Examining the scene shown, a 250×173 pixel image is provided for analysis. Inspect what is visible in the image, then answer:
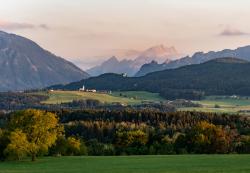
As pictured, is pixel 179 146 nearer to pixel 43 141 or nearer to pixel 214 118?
pixel 43 141

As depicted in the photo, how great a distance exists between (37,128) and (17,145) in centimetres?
459

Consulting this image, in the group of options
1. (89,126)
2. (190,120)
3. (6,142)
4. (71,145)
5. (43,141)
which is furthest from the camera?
(190,120)

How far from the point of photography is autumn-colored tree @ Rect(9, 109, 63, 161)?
94938mm

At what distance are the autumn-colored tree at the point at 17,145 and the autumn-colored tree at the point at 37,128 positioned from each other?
4.16 feet

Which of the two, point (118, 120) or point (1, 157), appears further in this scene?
point (118, 120)

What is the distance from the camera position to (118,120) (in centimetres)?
19912

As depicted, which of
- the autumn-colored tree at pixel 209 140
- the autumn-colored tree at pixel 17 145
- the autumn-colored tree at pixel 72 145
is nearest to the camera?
the autumn-colored tree at pixel 17 145

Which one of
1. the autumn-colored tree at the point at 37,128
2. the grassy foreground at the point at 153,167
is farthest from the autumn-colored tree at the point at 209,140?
the grassy foreground at the point at 153,167

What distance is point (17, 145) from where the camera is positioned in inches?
3642

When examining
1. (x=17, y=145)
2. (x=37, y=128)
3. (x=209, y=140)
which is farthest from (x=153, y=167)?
(x=209, y=140)

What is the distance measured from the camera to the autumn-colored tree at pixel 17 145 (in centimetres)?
9212

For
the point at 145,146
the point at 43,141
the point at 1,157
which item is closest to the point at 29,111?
the point at 43,141

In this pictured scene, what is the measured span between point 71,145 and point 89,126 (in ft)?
205

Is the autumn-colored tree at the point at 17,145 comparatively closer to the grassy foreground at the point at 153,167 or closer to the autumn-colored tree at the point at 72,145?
the grassy foreground at the point at 153,167
